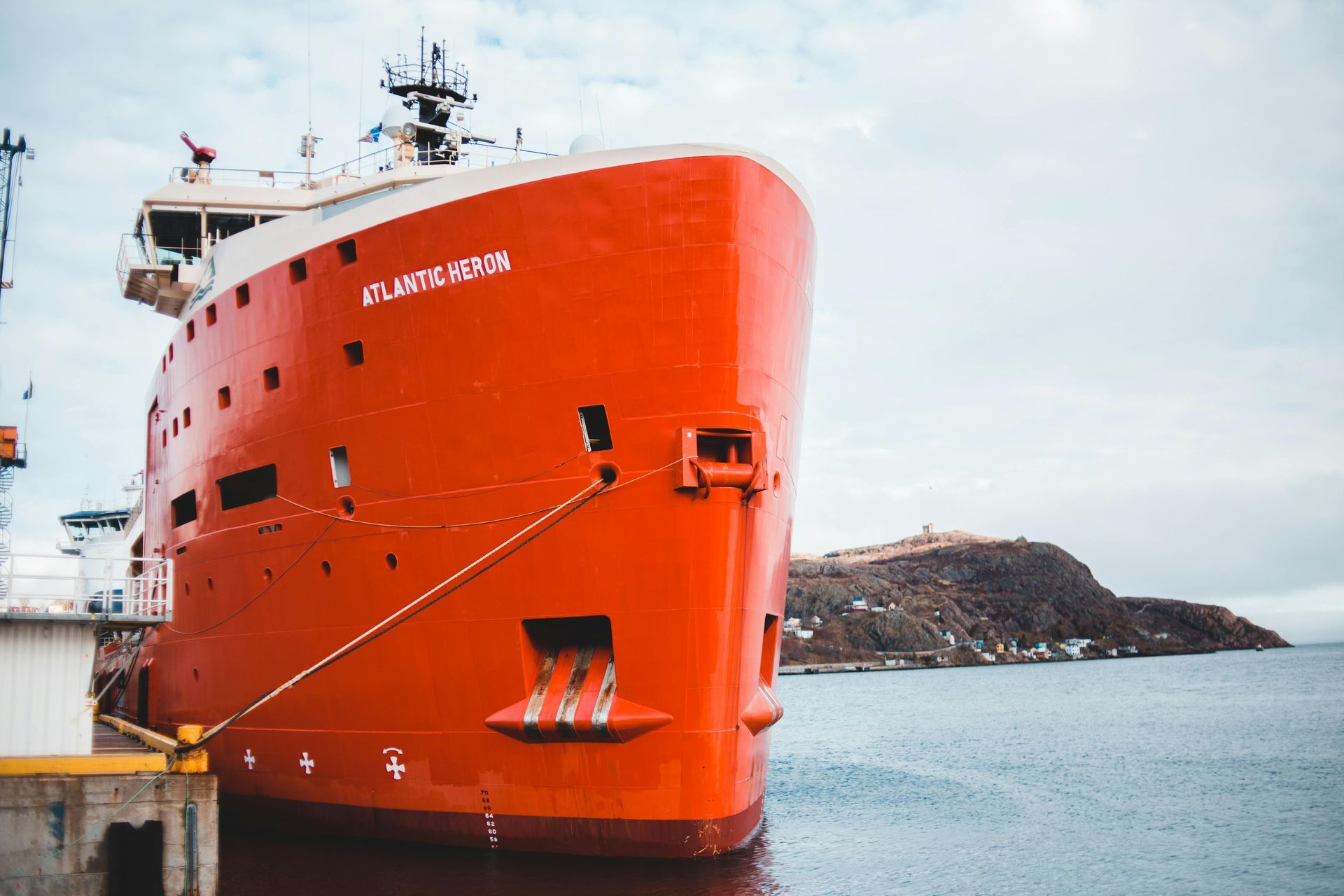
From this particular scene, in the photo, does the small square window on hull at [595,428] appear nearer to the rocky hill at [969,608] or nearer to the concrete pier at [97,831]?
the concrete pier at [97,831]

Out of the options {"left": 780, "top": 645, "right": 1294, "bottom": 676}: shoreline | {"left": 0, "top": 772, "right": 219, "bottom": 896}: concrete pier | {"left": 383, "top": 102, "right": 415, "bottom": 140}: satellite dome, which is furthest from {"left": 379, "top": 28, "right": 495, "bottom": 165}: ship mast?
{"left": 780, "top": 645, "right": 1294, "bottom": 676}: shoreline

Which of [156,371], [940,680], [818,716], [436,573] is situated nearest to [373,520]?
[436,573]

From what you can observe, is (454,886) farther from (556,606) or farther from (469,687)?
(556,606)

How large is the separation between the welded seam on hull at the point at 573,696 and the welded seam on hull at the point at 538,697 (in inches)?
8.7

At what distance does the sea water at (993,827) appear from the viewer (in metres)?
11.6

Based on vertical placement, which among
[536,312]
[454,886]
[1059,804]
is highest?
[536,312]

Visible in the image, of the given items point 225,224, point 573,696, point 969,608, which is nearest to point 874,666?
point 969,608

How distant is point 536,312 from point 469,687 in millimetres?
4392

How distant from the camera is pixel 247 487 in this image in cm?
1460

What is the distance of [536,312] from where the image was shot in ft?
37.8

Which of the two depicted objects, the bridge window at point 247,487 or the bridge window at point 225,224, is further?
the bridge window at point 225,224

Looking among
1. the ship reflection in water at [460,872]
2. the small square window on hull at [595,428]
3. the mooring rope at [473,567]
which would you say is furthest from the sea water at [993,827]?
the small square window on hull at [595,428]

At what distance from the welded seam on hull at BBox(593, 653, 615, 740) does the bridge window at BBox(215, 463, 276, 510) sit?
19.3 feet

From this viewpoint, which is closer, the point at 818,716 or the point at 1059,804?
the point at 1059,804
